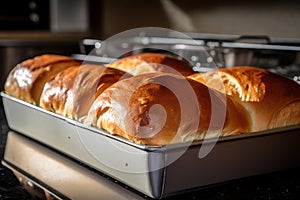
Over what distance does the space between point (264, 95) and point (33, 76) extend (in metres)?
0.48

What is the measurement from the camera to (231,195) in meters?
0.72

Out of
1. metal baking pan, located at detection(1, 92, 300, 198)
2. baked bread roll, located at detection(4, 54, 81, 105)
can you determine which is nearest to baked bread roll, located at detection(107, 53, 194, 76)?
baked bread roll, located at detection(4, 54, 81, 105)

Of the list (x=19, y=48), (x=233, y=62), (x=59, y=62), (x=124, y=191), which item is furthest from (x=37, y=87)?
(x=19, y=48)

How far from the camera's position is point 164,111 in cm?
71

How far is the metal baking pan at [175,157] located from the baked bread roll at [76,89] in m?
0.03

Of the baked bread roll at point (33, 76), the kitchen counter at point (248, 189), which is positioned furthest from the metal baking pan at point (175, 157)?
the baked bread roll at point (33, 76)

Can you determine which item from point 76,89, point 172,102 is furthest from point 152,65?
point 172,102

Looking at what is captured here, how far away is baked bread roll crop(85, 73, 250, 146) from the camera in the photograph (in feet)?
2.30

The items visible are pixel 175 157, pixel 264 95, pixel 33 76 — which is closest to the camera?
pixel 175 157

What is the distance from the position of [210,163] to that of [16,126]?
492mm

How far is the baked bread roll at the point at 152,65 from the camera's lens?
1046 millimetres

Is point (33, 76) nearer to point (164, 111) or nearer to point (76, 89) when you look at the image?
point (76, 89)

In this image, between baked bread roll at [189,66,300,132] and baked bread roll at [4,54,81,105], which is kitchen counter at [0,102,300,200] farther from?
baked bread roll at [4,54,81,105]

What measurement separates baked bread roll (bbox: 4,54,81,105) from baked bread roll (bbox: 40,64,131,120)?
62mm
